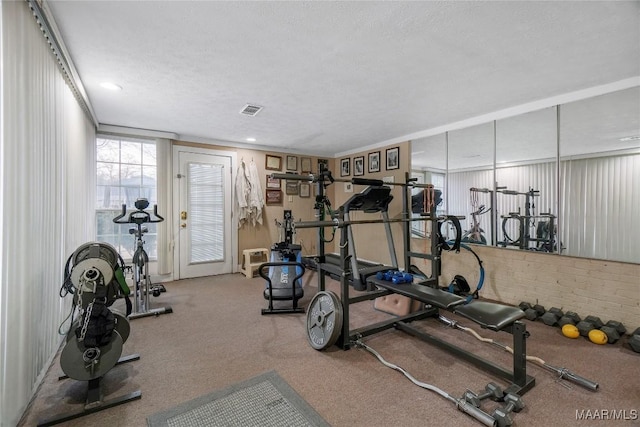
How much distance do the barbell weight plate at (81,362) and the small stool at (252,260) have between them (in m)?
3.03

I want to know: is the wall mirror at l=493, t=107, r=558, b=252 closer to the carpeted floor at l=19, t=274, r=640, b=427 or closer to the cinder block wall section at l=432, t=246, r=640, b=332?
the cinder block wall section at l=432, t=246, r=640, b=332

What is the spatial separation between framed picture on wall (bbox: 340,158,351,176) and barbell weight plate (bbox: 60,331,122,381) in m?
5.07

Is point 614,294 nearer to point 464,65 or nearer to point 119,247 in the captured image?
point 464,65

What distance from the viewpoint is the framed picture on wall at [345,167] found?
610cm

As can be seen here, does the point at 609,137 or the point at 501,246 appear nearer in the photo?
the point at 609,137

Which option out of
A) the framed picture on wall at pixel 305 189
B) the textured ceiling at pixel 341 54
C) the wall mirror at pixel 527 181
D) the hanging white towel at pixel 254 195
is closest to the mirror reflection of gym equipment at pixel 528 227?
the wall mirror at pixel 527 181

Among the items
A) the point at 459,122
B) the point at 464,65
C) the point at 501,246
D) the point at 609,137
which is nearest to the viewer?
the point at 464,65

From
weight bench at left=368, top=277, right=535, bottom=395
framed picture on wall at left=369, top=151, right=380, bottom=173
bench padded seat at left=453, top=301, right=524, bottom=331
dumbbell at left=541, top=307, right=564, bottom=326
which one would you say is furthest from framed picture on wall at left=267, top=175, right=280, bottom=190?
dumbbell at left=541, top=307, right=564, bottom=326

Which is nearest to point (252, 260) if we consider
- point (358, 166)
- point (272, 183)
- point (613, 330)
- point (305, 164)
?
point (272, 183)

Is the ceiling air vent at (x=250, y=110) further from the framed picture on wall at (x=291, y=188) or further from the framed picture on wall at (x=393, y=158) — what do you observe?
the framed picture on wall at (x=393, y=158)

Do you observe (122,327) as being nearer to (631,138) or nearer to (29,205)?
(29,205)

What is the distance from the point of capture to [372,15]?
5.83 ft

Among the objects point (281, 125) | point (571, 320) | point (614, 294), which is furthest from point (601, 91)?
point (281, 125)

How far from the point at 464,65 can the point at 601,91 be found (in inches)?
63.7
